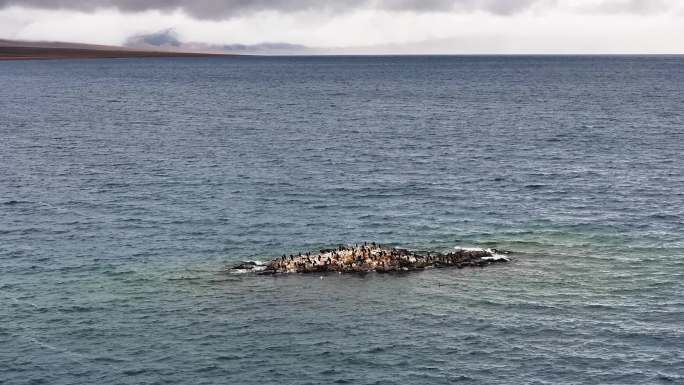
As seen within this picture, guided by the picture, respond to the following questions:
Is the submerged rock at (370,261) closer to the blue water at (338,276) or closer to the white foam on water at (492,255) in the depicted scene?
the white foam on water at (492,255)

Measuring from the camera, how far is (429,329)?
66.0 metres

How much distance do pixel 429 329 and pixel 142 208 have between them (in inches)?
2076

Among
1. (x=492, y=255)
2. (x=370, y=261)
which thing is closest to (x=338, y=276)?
(x=370, y=261)

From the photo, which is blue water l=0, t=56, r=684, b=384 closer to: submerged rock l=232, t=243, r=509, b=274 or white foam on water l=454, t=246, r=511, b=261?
white foam on water l=454, t=246, r=511, b=261

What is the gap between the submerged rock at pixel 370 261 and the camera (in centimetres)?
Answer: 7956

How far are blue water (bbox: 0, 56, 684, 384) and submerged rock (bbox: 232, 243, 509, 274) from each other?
225 centimetres

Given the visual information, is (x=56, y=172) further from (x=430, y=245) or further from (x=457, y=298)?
(x=457, y=298)

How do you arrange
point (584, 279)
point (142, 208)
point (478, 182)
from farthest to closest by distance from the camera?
point (478, 182)
point (142, 208)
point (584, 279)

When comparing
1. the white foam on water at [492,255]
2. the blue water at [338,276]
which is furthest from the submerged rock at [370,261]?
the blue water at [338,276]

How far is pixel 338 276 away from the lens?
257 feet

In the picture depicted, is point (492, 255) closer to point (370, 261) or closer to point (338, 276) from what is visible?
point (370, 261)

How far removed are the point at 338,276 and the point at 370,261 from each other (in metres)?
4.19

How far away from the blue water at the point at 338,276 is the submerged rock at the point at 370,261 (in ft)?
7.37

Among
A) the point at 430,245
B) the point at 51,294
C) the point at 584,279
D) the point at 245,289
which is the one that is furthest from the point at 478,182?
the point at 51,294
